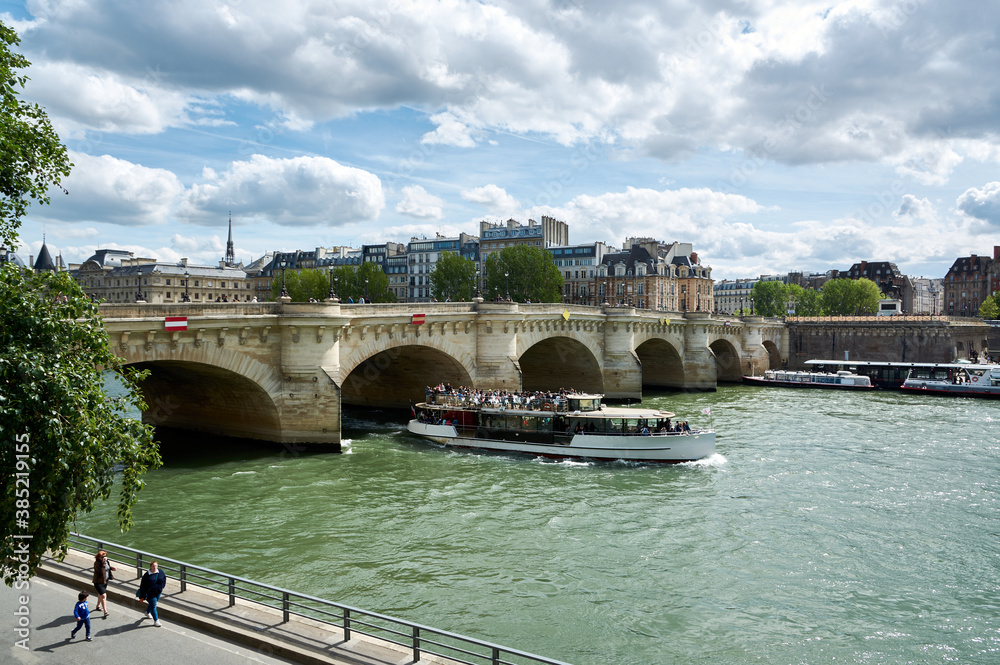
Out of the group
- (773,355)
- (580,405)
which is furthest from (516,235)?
(580,405)

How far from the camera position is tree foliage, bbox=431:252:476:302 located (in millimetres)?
89625

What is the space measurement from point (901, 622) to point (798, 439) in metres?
23.7

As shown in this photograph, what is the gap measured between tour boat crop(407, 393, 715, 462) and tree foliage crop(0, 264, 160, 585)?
26.1 m

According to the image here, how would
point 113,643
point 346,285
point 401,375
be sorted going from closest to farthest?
point 113,643, point 401,375, point 346,285

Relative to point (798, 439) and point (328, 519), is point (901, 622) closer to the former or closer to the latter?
point (328, 519)

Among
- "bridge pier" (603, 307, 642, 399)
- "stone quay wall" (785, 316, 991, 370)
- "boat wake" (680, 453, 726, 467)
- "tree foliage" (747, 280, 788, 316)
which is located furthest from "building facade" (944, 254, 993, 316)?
"boat wake" (680, 453, 726, 467)

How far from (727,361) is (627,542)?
60.4 m

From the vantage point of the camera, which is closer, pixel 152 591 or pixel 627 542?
pixel 152 591

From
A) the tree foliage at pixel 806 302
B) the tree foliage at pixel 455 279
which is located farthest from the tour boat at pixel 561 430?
the tree foliage at pixel 806 302

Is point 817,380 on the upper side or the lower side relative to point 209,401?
lower

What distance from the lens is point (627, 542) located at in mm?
21188

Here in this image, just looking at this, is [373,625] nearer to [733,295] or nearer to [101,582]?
[101,582]

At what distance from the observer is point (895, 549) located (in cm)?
2064

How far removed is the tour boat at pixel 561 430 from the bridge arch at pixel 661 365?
3053 cm
